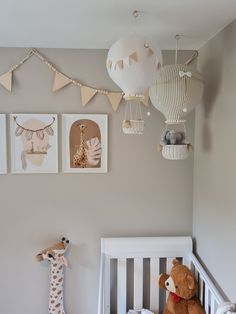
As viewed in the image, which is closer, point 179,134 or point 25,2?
point 25,2

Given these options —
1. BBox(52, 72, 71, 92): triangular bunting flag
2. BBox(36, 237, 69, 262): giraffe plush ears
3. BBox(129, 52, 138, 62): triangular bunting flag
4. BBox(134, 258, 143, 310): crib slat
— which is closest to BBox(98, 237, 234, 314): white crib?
BBox(134, 258, 143, 310): crib slat

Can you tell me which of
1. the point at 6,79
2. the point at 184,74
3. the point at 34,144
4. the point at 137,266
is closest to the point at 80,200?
the point at 34,144

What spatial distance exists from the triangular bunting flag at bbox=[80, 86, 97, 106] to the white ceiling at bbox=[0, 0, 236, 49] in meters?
0.28

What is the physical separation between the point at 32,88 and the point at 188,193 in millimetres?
1306

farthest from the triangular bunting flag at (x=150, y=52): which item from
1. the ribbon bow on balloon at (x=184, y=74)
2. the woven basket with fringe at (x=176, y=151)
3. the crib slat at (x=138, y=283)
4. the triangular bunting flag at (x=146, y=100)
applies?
the crib slat at (x=138, y=283)

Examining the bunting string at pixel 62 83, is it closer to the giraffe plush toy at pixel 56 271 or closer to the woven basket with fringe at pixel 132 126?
the woven basket with fringe at pixel 132 126

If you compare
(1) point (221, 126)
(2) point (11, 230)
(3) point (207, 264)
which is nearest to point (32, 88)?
(2) point (11, 230)

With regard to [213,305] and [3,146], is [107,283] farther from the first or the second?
[3,146]

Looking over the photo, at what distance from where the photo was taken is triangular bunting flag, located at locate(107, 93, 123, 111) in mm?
2102

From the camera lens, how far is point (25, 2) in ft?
4.34

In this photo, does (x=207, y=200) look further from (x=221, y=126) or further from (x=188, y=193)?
(x=221, y=126)

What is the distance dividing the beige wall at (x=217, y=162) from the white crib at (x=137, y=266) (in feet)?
0.52

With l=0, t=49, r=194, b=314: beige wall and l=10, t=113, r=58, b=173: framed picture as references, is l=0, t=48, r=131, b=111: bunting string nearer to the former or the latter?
l=0, t=49, r=194, b=314: beige wall

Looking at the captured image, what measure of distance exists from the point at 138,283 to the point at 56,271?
575 millimetres
